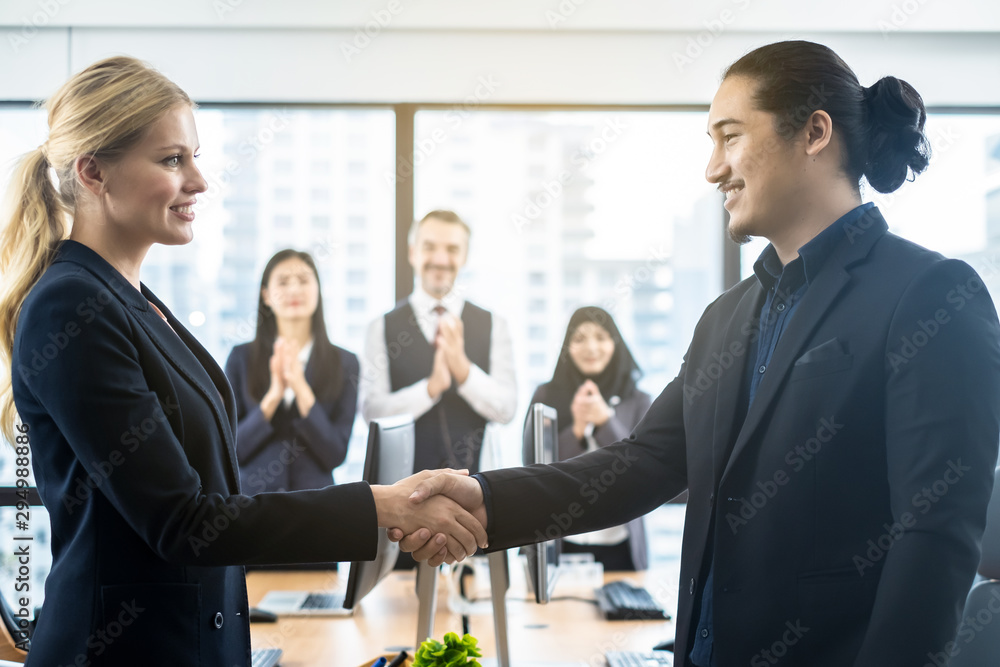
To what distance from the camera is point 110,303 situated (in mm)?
1127

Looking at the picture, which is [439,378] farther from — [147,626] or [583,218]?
[147,626]

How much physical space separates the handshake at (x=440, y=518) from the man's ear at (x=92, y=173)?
0.77 m

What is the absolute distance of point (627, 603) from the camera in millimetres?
2080

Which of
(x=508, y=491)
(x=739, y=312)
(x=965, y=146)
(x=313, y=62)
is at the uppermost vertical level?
(x=313, y=62)

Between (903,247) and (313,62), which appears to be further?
(313,62)

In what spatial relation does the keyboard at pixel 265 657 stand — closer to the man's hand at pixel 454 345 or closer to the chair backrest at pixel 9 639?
the chair backrest at pixel 9 639

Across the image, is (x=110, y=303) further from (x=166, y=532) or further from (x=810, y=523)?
(x=810, y=523)

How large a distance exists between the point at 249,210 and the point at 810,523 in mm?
3687

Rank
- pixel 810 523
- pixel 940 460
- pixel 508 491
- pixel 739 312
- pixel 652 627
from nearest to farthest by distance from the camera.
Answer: pixel 940 460
pixel 810 523
pixel 739 312
pixel 508 491
pixel 652 627

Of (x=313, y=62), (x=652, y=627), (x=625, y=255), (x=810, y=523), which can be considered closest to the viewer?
(x=810, y=523)

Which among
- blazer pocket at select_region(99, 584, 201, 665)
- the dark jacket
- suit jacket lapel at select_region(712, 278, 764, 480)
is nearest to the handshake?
blazer pocket at select_region(99, 584, 201, 665)

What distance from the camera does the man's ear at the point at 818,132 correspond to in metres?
1.27

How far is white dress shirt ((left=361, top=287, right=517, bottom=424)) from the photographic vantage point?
331 centimetres

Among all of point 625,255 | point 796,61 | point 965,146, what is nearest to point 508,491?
point 796,61
